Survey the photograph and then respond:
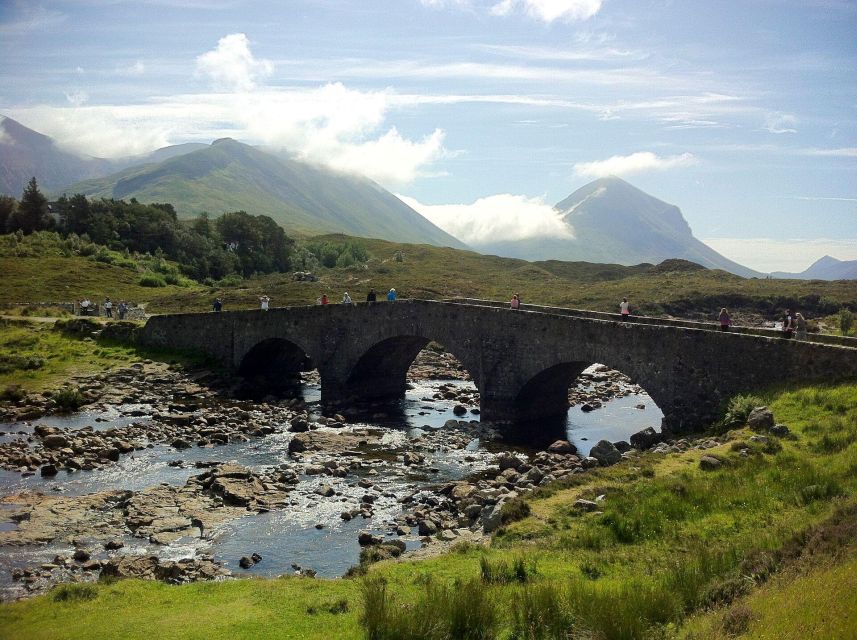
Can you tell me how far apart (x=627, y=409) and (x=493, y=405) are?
398 inches

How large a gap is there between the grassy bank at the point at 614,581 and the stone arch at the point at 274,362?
32.0 meters

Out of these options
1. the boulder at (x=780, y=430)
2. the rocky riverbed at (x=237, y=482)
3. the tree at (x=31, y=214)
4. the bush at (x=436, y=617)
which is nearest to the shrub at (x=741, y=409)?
the boulder at (x=780, y=430)

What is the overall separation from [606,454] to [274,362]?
31289 millimetres

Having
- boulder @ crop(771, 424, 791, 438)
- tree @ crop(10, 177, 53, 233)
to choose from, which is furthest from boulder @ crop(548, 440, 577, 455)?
tree @ crop(10, 177, 53, 233)

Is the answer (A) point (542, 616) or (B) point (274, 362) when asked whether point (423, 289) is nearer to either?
(B) point (274, 362)

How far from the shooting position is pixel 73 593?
1588 cm

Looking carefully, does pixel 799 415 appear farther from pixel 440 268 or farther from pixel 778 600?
pixel 440 268

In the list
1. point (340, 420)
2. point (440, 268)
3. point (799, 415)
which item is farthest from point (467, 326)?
point (440, 268)

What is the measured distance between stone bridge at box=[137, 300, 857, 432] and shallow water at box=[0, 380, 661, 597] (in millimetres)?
2903

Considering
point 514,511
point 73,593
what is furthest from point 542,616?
point 73,593

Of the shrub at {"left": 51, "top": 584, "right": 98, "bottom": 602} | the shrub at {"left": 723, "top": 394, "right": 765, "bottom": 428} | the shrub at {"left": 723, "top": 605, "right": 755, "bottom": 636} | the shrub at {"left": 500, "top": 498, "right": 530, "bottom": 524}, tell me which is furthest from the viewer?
the shrub at {"left": 723, "top": 394, "right": 765, "bottom": 428}

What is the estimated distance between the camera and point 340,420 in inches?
1545

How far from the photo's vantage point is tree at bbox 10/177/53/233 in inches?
3772

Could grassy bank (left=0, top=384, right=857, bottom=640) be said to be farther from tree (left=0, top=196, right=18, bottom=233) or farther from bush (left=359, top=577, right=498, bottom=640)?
tree (left=0, top=196, right=18, bottom=233)
